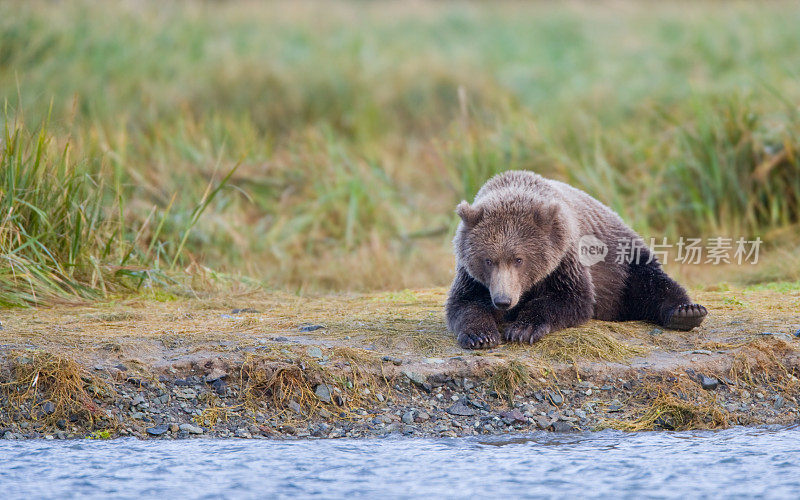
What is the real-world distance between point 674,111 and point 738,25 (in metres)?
5.80

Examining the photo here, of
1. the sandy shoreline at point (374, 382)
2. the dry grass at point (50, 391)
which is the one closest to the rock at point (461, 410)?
the sandy shoreline at point (374, 382)

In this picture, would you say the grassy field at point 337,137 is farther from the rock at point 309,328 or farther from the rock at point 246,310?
the rock at point 309,328

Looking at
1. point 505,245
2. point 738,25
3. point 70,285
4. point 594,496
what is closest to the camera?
point 594,496

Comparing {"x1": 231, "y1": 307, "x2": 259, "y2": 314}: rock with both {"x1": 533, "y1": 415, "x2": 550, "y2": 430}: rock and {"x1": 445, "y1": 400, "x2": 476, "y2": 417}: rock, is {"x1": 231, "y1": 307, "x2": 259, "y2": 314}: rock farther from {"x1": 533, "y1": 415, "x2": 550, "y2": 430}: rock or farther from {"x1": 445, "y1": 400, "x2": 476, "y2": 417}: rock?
{"x1": 533, "y1": 415, "x2": 550, "y2": 430}: rock

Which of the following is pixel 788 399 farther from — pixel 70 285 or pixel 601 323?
pixel 70 285

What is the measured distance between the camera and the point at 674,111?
11469 mm

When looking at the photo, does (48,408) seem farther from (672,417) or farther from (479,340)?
(672,417)

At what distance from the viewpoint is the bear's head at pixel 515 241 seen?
5348mm

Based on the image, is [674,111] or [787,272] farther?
→ [674,111]

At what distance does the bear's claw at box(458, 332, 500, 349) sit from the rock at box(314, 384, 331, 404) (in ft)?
2.80

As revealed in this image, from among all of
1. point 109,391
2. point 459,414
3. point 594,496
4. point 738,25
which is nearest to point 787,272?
point 459,414

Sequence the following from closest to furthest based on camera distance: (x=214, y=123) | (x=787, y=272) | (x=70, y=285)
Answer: (x=70, y=285)
(x=787, y=272)
(x=214, y=123)

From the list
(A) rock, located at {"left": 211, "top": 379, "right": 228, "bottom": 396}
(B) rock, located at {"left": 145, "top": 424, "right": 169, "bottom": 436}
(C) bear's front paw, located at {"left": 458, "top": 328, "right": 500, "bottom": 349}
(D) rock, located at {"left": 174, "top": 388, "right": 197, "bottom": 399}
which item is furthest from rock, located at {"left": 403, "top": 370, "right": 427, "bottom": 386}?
(B) rock, located at {"left": 145, "top": 424, "right": 169, "bottom": 436}

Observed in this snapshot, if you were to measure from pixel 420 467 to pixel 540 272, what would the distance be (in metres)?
1.74
